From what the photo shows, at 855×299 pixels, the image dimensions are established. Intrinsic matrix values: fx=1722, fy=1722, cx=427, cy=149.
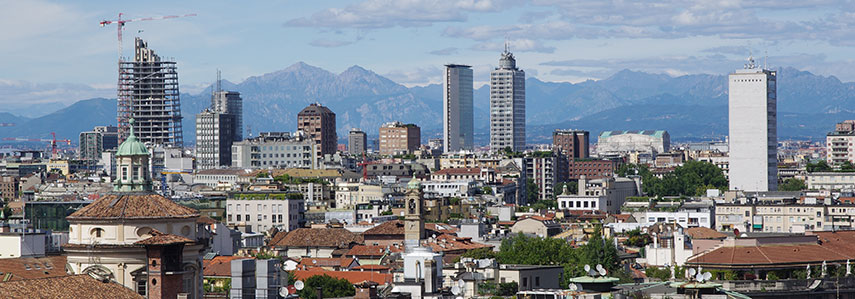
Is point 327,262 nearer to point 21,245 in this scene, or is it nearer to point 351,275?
point 351,275

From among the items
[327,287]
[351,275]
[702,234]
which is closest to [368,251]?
[351,275]

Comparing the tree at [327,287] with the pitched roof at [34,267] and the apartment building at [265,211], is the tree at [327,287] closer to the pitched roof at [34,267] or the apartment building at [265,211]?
the pitched roof at [34,267]

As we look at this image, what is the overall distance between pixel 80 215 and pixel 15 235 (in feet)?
33.4

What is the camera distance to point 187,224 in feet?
159

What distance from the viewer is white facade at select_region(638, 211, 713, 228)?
14988 centimetres

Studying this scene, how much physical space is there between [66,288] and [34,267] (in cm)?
1059

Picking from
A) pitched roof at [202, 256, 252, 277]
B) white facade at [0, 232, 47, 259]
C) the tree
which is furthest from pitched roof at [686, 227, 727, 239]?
white facade at [0, 232, 47, 259]

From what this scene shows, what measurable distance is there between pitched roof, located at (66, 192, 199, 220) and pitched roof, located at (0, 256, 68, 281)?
2153 mm

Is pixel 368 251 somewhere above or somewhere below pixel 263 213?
below

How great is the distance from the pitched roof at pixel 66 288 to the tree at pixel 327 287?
22.0 metres

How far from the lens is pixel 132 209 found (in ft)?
156

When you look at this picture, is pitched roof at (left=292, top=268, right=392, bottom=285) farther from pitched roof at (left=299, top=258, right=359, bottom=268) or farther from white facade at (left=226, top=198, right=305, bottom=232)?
white facade at (left=226, top=198, right=305, bottom=232)

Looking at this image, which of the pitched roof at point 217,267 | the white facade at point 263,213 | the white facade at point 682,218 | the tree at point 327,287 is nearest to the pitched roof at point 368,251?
the pitched roof at point 217,267

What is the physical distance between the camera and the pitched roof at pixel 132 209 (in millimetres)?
47344
